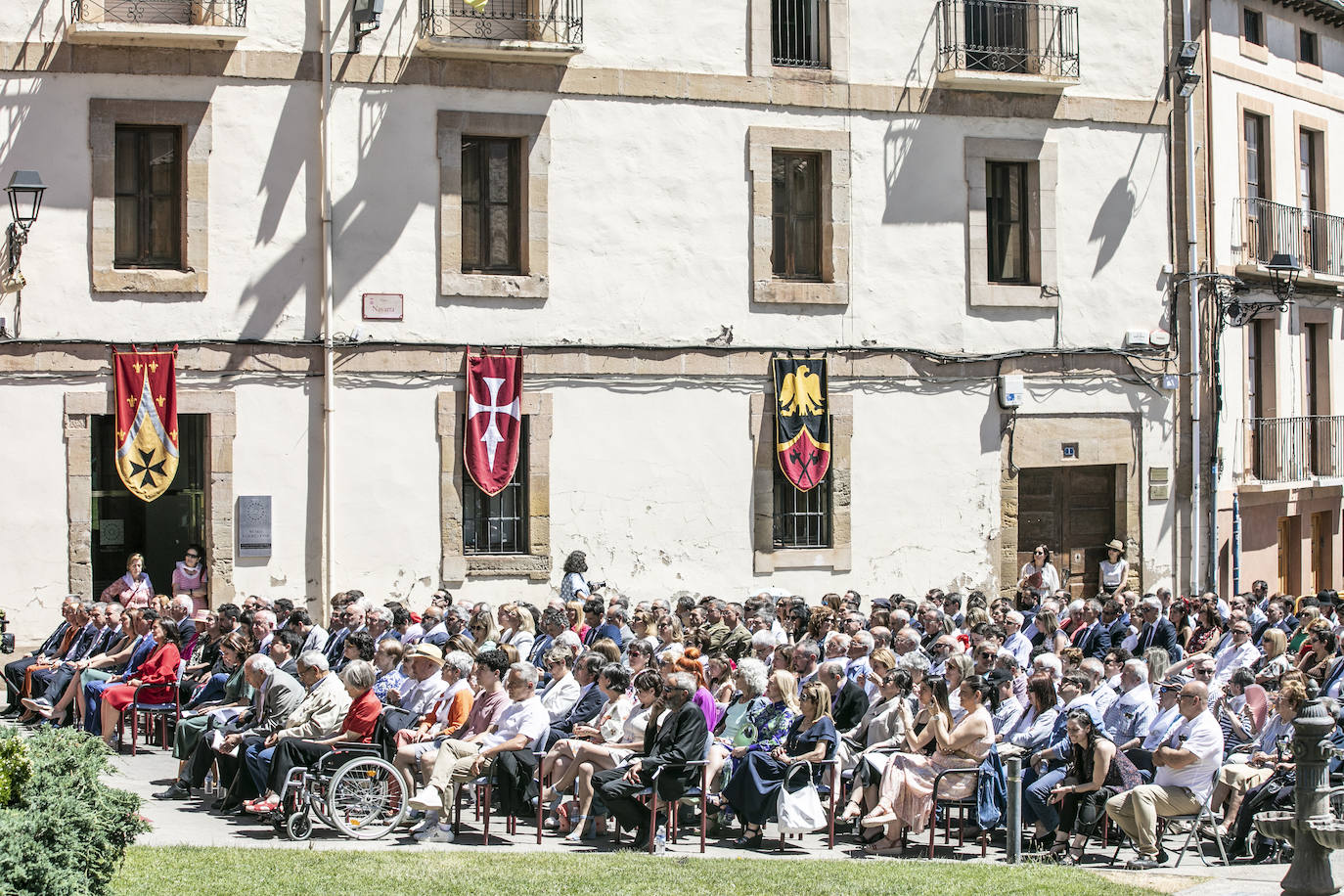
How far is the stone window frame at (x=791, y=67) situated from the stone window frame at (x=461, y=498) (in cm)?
461

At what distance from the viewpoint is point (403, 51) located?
18547 millimetres

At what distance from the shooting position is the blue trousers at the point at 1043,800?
1082cm

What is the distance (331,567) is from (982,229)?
872 centimetres

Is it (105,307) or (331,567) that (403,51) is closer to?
(105,307)

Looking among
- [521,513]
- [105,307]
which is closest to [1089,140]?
[521,513]

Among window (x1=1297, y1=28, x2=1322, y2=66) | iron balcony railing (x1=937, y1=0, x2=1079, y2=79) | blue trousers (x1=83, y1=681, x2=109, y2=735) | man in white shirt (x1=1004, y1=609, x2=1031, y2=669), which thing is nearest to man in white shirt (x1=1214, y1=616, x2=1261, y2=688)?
man in white shirt (x1=1004, y1=609, x2=1031, y2=669)

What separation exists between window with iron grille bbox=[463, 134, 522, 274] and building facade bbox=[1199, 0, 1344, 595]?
9.27m

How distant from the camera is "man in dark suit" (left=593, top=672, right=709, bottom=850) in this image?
1088 centimetres

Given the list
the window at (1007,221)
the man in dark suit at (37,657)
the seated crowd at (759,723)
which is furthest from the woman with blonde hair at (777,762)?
the window at (1007,221)

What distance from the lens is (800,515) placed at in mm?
20250

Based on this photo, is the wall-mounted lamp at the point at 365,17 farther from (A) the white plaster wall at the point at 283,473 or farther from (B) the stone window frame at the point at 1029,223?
(B) the stone window frame at the point at 1029,223

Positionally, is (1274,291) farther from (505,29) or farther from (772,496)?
(505,29)

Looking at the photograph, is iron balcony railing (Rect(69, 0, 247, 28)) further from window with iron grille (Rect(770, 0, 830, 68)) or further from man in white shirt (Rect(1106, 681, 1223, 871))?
man in white shirt (Rect(1106, 681, 1223, 871))

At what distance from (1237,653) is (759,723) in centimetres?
488
